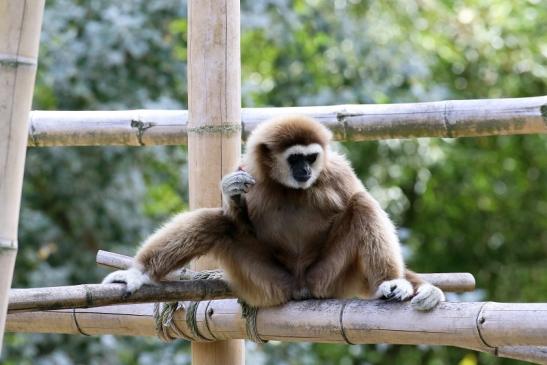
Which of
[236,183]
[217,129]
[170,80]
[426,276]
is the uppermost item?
[170,80]

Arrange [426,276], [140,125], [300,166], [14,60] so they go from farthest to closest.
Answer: [140,125] → [426,276] → [300,166] → [14,60]

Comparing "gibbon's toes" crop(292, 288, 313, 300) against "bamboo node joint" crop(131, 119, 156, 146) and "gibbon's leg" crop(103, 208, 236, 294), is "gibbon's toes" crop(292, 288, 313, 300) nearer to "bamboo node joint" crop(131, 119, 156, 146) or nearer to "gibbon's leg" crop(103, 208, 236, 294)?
"gibbon's leg" crop(103, 208, 236, 294)

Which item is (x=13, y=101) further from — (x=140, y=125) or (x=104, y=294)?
(x=140, y=125)

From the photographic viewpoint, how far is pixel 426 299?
11.6ft

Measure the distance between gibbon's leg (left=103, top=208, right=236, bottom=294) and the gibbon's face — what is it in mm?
350

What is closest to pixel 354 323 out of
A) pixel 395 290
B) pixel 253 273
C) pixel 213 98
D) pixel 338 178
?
pixel 395 290

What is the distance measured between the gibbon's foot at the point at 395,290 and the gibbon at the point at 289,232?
2 centimetres

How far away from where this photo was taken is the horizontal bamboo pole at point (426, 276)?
4.26 m

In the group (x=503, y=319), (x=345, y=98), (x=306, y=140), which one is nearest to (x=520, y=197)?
(x=345, y=98)

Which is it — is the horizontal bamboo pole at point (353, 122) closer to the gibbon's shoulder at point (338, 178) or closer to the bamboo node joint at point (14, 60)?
the gibbon's shoulder at point (338, 178)

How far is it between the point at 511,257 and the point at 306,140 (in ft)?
25.3

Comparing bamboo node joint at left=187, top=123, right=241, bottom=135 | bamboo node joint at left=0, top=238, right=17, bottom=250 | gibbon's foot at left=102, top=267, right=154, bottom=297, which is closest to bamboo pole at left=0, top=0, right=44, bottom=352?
bamboo node joint at left=0, top=238, right=17, bottom=250

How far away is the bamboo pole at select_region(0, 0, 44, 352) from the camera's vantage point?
2.45 m

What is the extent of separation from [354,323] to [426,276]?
88 centimetres
